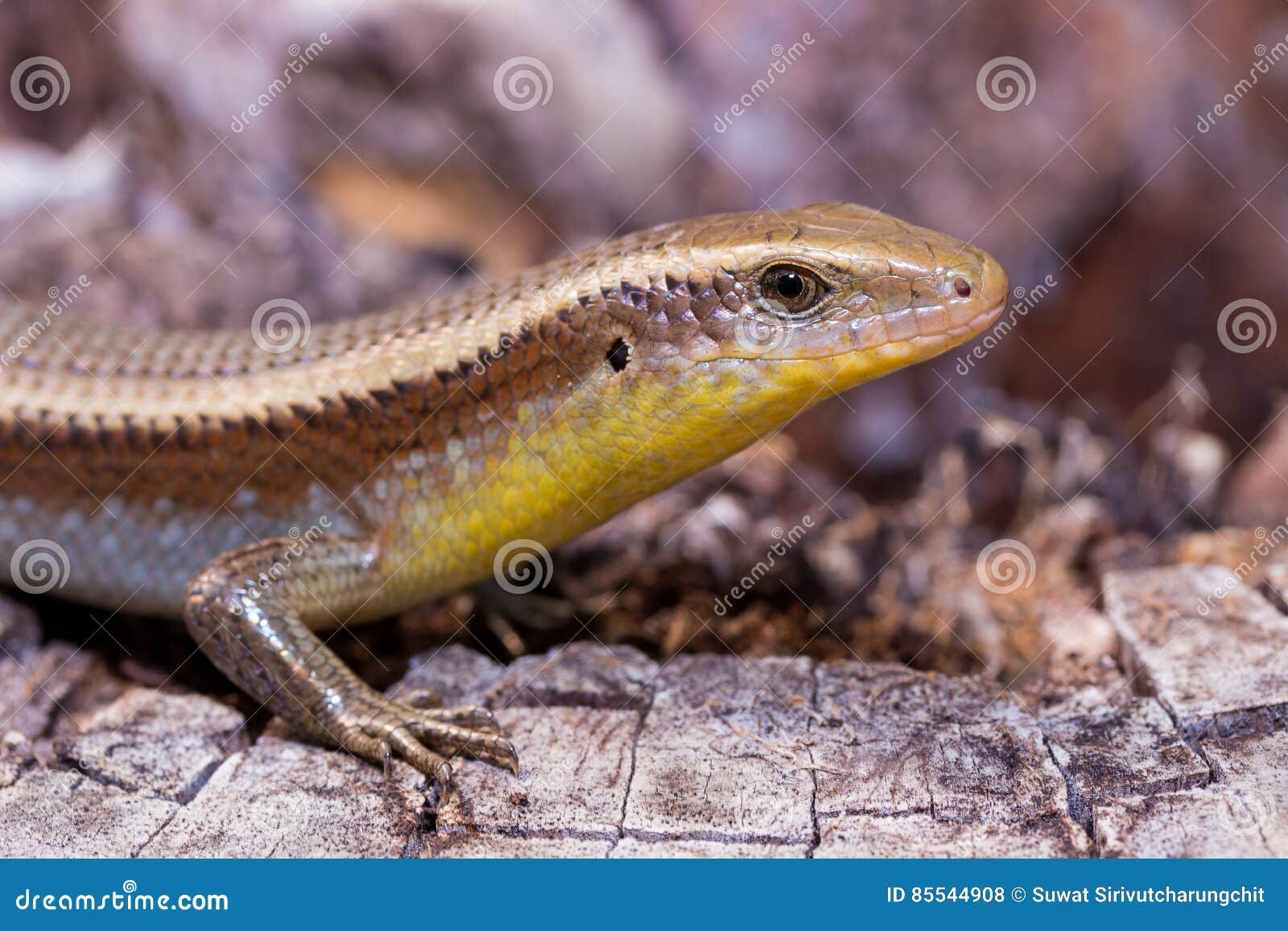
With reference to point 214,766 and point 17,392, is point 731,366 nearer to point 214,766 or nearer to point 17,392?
point 214,766

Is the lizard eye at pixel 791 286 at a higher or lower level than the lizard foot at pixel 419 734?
higher

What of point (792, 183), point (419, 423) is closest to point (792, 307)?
point (419, 423)

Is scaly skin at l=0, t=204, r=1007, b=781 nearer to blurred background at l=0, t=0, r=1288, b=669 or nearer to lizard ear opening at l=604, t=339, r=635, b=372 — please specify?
lizard ear opening at l=604, t=339, r=635, b=372

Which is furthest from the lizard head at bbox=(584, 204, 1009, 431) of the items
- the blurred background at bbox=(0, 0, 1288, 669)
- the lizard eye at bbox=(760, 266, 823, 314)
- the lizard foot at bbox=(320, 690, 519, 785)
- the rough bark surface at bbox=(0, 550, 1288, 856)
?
the blurred background at bbox=(0, 0, 1288, 669)

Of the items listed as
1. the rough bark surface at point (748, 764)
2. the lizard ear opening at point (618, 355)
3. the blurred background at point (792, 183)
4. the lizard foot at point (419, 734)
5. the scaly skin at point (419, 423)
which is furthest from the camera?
the blurred background at point (792, 183)

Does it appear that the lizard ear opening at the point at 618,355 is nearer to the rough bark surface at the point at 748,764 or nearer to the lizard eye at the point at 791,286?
the lizard eye at the point at 791,286

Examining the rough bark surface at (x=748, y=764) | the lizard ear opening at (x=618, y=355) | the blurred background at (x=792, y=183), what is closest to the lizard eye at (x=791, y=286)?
the lizard ear opening at (x=618, y=355)
